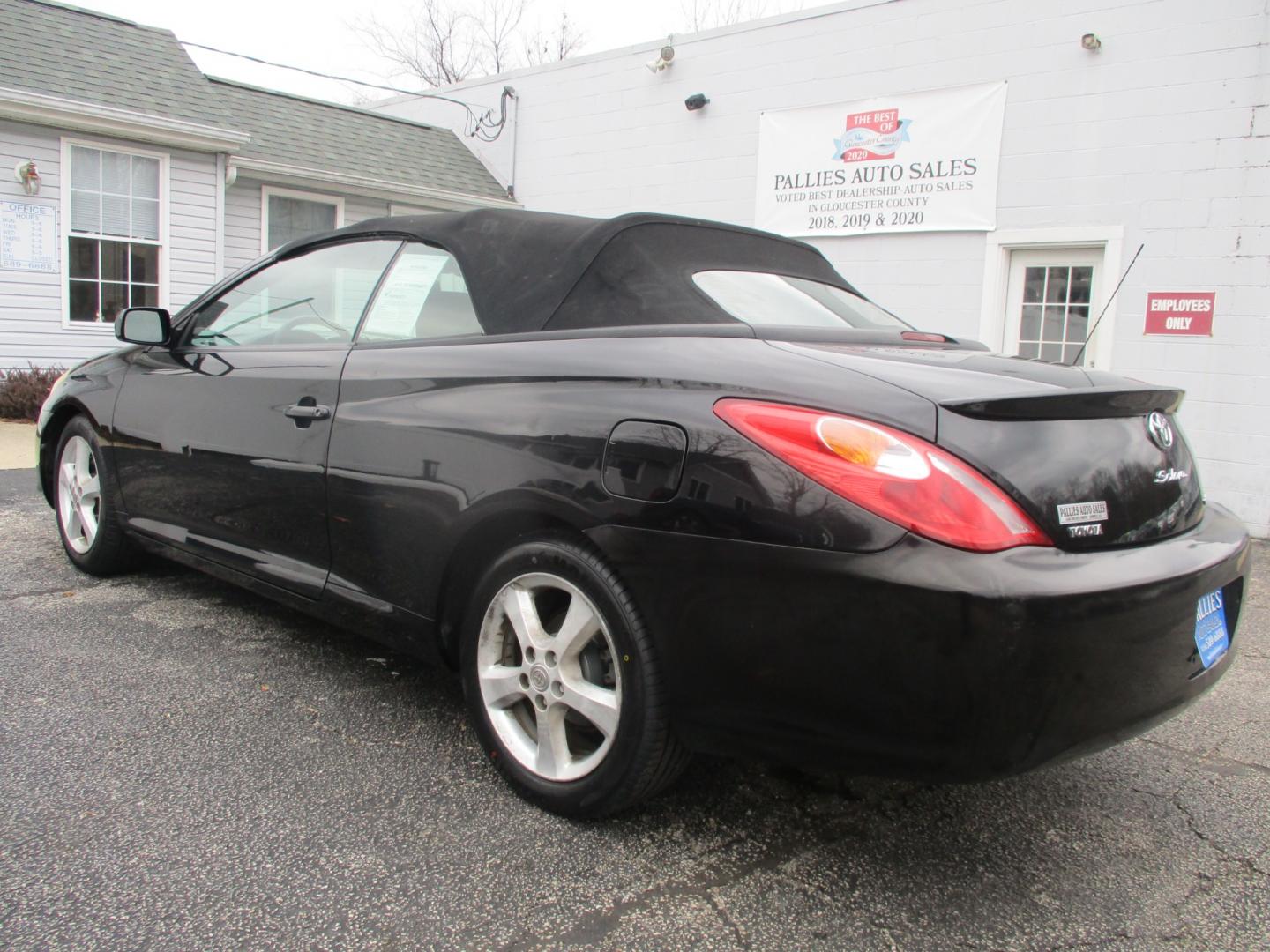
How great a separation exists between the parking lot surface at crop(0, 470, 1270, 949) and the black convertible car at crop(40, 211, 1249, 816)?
0.88 feet

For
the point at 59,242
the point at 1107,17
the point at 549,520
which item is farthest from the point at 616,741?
the point at 59,242

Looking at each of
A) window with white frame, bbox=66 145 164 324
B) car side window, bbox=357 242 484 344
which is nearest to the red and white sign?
car side window, bbox=357 242 484 344

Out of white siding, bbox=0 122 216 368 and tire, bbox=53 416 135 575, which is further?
white siding, bbox=0 122 216 368

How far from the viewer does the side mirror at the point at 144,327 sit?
3605 mm

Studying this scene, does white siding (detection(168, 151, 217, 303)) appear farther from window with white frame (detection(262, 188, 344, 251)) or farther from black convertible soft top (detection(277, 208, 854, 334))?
black convertible soft top (detection(277, 208, 854, 334))

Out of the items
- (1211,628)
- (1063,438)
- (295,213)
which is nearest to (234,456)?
(1063,438)

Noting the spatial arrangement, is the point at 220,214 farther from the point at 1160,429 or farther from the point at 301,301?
the point at 1160,429

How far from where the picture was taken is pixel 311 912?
1.87m

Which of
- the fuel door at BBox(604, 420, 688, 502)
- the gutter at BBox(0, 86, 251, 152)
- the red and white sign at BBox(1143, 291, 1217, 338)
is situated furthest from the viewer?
the gutter at BBox(0, 86, 251, 152)

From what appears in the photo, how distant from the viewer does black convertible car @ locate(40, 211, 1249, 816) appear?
5.65 feet

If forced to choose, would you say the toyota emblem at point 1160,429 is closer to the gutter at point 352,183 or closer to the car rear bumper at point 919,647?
the car rear bumper at point 919,647

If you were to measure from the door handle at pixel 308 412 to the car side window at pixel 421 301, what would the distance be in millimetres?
241

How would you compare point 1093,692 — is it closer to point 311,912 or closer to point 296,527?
point 311,912

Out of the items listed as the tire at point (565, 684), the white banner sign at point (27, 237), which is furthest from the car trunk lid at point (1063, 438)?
the white banner sign at point (27, 237)
